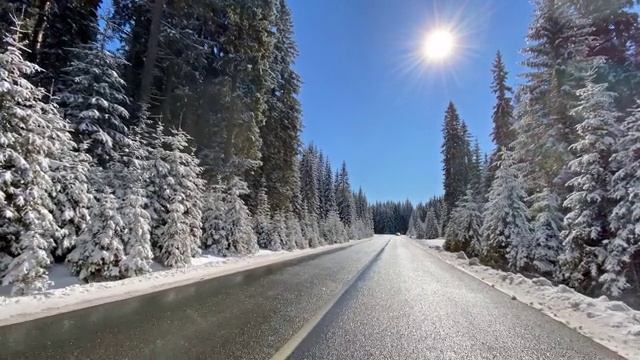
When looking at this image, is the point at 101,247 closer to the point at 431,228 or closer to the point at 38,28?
the point at 38,28

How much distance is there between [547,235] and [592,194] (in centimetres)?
440

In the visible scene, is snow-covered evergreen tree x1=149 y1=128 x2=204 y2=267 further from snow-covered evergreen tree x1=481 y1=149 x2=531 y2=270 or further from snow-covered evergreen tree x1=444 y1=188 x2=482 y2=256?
snow-covered evergreen tree x1=444 y1=188 x2=482 y2=256

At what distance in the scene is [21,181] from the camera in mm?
7020

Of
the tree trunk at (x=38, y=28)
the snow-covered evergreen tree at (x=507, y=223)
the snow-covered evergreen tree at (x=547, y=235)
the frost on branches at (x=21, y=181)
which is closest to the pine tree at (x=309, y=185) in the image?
the snow-covered evergreen tree at (x=507, y=223)

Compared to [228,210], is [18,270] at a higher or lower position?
lower

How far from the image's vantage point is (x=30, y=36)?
13406 millimetres

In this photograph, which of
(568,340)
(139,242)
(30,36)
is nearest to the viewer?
(568,340)

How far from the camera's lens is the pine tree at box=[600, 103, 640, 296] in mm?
8406

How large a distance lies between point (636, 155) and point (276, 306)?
381 inches

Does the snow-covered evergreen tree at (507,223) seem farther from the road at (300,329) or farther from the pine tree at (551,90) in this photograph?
the road at (300,329)

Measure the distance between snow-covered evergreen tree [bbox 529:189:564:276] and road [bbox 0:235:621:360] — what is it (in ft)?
23.7

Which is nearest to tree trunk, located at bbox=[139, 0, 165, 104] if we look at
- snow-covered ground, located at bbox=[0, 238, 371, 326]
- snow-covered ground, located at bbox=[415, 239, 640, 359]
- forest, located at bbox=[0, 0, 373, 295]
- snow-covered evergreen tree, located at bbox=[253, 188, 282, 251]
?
forest, located at bbox=[0, 0, 373, 295]

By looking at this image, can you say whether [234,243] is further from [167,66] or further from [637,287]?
[637,287]

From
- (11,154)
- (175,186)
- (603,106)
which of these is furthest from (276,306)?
(603,106)
